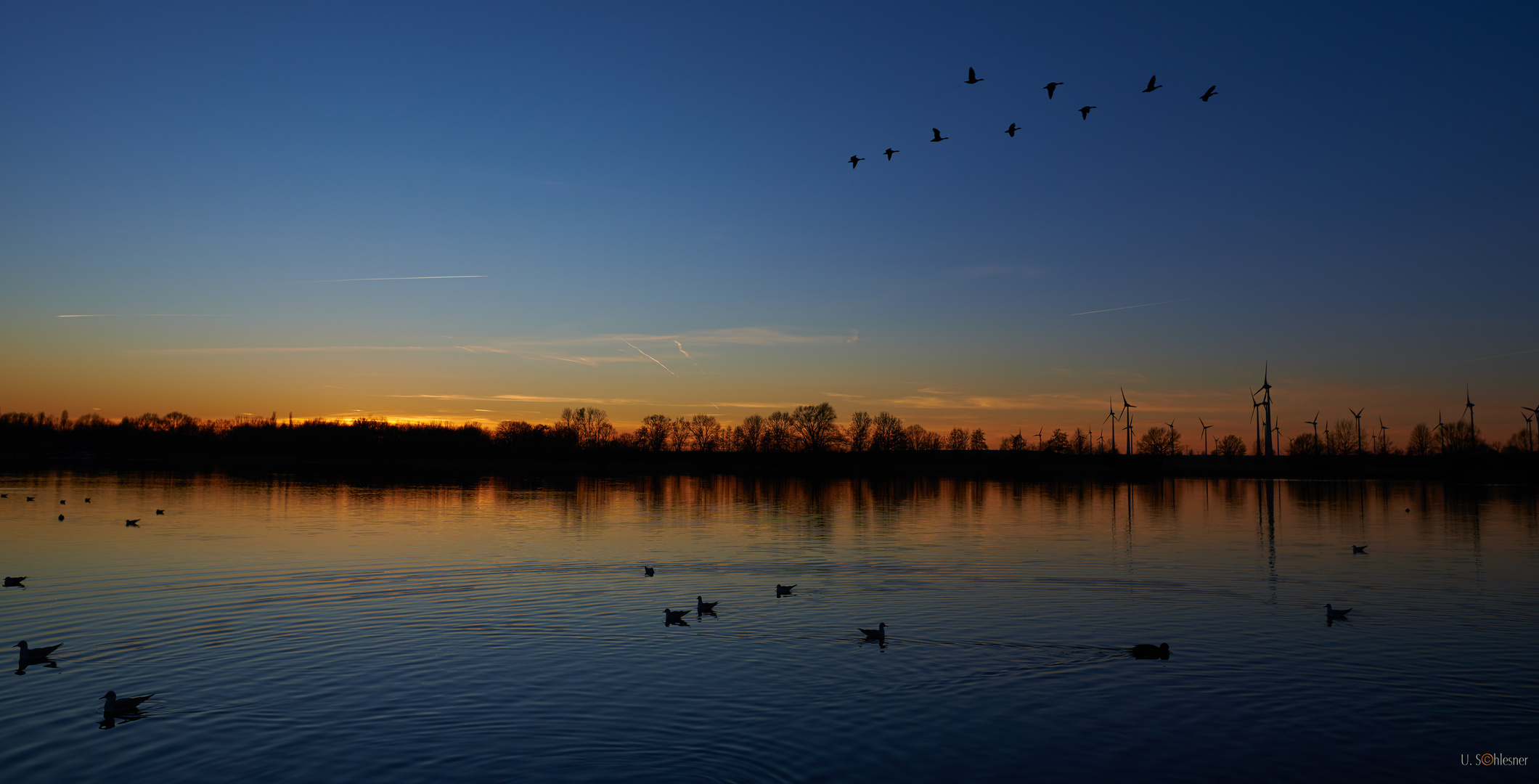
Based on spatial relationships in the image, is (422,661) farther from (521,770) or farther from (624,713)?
(521,770)

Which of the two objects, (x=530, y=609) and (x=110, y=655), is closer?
(x=110, y=655)

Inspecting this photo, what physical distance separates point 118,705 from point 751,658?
12521 millimetres

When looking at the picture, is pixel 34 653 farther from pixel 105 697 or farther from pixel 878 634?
pixel 878 634

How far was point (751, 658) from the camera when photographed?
21.2m

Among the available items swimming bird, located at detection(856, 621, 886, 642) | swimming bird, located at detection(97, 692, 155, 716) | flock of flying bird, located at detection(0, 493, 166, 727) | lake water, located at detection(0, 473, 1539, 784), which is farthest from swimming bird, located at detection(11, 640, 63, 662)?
swimming bird, located at detection(856, 621, 886, 642)

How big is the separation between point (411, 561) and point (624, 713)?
958 inches

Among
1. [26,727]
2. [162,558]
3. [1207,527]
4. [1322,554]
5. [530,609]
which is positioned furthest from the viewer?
[1207,527]

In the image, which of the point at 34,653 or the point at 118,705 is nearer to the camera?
the point at 118,705

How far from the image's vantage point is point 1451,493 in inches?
4264

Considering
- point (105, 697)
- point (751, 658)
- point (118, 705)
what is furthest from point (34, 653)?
point (751, 658)

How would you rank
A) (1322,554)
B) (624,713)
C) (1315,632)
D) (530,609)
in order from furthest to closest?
(1322,554), (530,609), (1315,632), (624,713)

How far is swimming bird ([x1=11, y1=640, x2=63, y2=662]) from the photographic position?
19203 mm

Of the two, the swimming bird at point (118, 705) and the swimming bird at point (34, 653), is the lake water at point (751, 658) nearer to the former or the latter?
the swimming bird at point (118, 705)

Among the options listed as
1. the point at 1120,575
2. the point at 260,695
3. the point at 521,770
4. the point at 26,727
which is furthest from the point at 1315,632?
the point at 26,727
